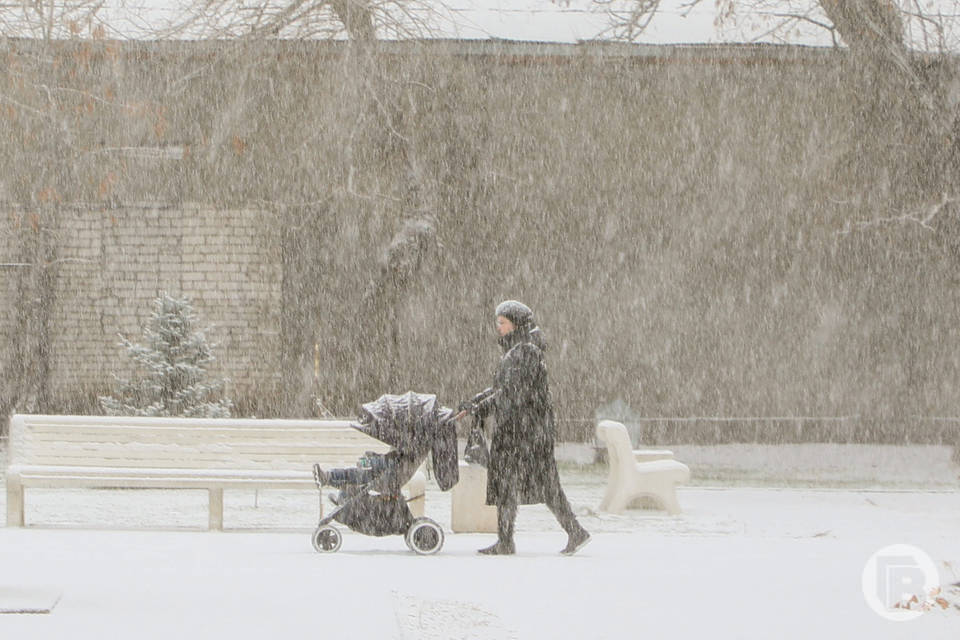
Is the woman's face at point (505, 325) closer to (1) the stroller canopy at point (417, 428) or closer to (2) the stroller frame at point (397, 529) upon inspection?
(1) the stroller canopy at point (417, 428)

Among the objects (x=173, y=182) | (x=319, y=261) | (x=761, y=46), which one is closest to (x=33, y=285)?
(x=173, y=182)

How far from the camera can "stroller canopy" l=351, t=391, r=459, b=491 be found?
9.34 meters

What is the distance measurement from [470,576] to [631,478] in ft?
15.1

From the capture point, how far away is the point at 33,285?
1809 centimetres

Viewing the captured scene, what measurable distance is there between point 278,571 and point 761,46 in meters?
12.8

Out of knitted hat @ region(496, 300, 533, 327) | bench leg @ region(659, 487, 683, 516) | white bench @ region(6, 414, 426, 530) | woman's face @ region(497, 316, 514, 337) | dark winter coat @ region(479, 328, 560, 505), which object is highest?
knitted hat @ region(496, 300, 533, 327)

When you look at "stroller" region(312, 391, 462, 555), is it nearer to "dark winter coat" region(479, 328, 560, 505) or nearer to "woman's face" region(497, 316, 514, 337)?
"dark winter coat" region(479, 328, 560, 505)

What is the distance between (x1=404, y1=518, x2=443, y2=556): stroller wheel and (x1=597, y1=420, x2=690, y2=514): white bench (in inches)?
139

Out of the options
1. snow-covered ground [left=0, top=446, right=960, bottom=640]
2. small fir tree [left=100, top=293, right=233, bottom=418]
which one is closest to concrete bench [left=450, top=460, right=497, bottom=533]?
snow-covered ground [left=0, top=446, right=960, bottom=640]

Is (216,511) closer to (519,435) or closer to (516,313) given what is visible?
(519,435)

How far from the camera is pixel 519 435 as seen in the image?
932 centimetres

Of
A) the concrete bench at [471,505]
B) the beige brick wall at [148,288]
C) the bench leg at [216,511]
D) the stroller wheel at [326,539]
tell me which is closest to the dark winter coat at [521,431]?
the stroller wheel at [326,539]

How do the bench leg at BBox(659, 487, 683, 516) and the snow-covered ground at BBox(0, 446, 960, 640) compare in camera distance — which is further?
the bench leg at BBox(659, 487, 683, 516)

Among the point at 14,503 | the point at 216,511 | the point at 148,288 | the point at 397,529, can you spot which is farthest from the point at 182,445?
the point at 148,288
